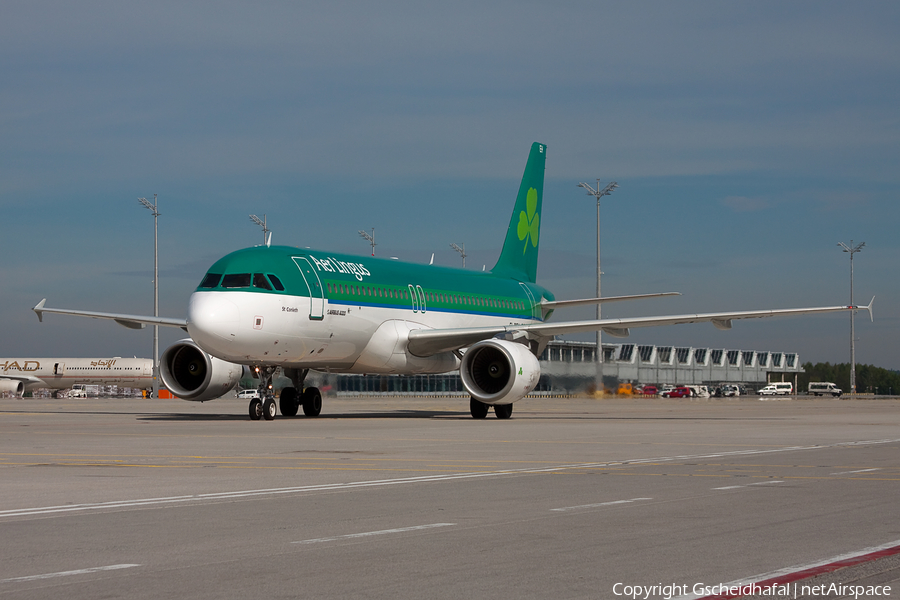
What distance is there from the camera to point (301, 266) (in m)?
29.7

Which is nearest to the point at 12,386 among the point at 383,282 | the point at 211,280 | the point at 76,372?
the point at 76,372

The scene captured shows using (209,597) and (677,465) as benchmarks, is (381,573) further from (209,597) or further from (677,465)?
(677,465)

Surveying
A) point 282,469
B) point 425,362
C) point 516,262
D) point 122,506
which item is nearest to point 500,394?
point 425,362

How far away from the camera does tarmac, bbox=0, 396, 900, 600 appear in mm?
6746

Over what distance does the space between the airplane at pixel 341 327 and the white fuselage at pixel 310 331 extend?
3 centimetres

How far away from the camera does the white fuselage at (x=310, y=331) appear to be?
Result: 27.2 m

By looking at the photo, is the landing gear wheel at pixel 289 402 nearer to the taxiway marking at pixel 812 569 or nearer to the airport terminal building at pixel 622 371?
the airport terminal building at pixel 622 371

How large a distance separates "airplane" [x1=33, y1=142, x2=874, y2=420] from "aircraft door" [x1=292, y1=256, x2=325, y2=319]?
4cm

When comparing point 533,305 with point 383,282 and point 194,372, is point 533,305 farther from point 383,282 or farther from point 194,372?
point 194,372

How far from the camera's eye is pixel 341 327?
30406 mm

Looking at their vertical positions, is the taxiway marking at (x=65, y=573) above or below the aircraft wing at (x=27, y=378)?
above

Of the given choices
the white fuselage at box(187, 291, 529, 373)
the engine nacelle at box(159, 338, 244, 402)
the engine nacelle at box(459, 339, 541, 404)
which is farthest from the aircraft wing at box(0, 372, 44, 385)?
the engine nacelle at box(459, 339, 541, 404)

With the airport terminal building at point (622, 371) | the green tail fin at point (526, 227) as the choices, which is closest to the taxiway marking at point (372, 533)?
the green tail fin at point (526, 227)

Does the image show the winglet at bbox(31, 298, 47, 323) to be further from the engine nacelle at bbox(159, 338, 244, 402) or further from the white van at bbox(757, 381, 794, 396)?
the white van at bbox(757, 381, 794, 396)
